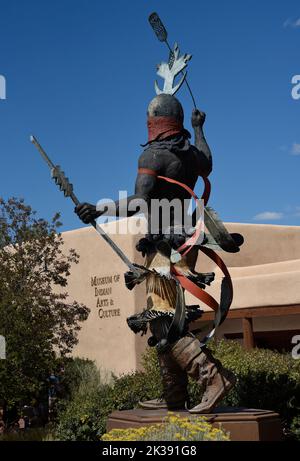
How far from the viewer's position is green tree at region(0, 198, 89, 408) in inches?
440

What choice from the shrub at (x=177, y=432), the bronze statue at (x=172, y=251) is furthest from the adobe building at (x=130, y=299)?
the shrub at (x=177, y=432)

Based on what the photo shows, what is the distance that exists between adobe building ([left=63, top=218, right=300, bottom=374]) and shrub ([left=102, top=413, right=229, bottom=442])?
1048cm

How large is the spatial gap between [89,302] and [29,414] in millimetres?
4468

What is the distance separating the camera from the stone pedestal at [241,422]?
4742 millimetres

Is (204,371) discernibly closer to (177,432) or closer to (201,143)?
(177,432)

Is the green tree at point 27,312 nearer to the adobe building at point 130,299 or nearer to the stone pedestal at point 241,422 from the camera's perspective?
the adobe building at point 130,299

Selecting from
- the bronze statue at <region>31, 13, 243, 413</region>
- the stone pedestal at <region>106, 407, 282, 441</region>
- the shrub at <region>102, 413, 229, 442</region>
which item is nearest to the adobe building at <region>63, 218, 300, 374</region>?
the bronze statue at <region>31, 13, 243, 413</region>

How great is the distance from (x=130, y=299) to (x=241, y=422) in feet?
40.9

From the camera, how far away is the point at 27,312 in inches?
461

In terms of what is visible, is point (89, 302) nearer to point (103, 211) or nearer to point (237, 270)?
point (237, 270)

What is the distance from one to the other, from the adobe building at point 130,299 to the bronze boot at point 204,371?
9986 mm

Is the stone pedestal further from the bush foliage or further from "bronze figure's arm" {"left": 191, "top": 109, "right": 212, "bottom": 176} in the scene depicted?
"bronze figure's arm" {"left": 191, "top": 109, "right": 212, "bottom": 176}
